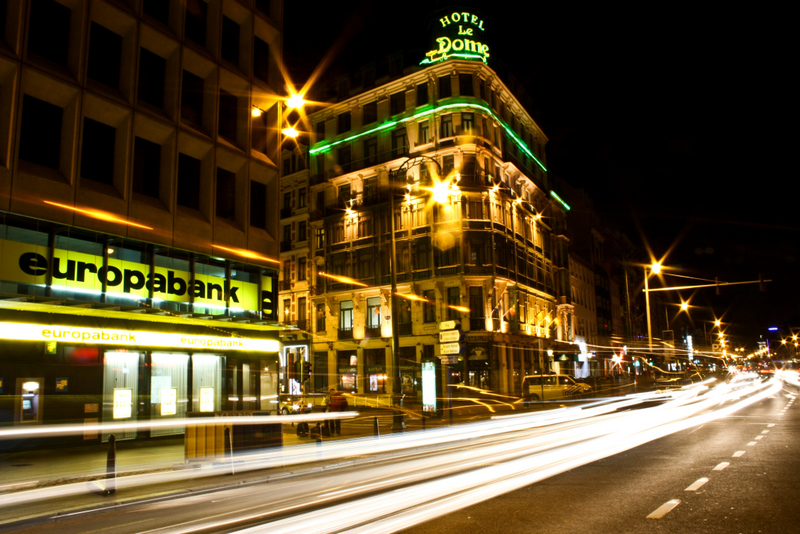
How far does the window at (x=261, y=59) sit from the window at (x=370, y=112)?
24430 mm

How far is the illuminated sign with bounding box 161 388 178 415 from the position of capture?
67.5 ft

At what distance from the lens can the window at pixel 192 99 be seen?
21.8 meters

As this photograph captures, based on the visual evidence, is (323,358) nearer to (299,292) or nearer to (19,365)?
(299,292)

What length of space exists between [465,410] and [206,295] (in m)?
18.0

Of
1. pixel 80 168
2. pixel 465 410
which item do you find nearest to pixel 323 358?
pixel 465 410

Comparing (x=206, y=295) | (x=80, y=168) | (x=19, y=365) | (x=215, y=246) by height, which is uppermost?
(x=80, y=168)

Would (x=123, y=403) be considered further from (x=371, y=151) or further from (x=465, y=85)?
(x=465, y=85)

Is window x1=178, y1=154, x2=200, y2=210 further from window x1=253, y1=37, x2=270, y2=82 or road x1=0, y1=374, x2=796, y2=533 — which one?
road x1=0, y1=374, x2=796, y2=533

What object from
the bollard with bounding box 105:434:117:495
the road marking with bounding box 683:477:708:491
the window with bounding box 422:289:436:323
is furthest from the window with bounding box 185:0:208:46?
the window with bounding box 422:289:436:323

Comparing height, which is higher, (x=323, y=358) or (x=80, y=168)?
(x=80, y=168)

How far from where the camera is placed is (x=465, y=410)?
34312 mm

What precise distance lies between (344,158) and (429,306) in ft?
50.5

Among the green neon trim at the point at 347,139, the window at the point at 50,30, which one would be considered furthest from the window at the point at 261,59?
the green neon trim at the point at 347,139

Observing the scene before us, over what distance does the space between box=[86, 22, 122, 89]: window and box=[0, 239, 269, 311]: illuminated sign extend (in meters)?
5.68
